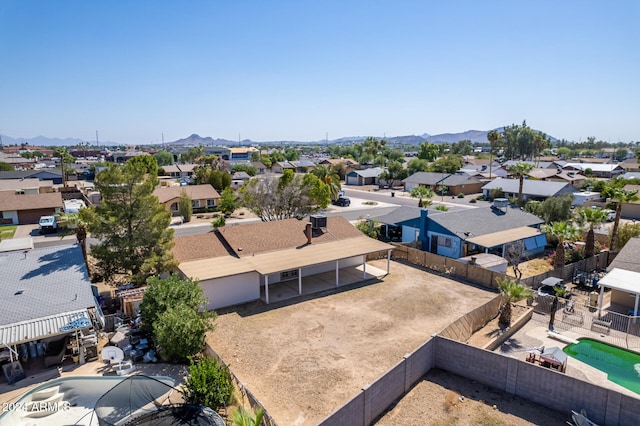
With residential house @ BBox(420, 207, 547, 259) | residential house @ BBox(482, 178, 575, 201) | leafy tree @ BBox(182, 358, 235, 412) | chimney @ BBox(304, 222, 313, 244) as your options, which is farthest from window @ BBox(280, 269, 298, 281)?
residential house @ BBox(482, 178, 575, 201)

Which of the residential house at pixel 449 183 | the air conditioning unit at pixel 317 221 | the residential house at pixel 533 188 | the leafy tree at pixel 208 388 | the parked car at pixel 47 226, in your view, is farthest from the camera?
the residential house at pixel 449 183

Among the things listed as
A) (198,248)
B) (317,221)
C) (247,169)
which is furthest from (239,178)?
(198,248)

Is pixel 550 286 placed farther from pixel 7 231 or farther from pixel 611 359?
pixel 7 231

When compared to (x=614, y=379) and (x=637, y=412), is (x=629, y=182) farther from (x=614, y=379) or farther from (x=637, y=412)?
(x=637, y=412)

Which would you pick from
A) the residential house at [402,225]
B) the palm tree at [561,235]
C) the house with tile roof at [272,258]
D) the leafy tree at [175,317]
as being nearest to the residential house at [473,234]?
the residential house at [402,225]

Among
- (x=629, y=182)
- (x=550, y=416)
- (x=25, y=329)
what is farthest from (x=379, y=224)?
(x=629, y=182)

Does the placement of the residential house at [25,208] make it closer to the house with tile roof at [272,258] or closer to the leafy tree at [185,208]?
the leafy tree at [185,208]
